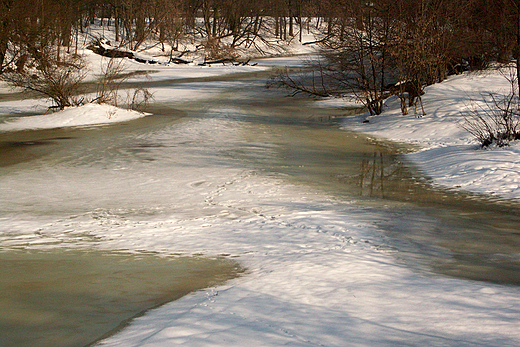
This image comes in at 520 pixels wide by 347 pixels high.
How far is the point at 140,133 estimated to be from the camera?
55.9 feet

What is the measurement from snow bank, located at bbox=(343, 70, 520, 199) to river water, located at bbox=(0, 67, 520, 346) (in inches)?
24.4

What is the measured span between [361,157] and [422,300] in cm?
868

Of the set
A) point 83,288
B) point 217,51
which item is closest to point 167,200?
point 83,288

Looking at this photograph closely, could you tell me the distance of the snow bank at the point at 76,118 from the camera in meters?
18.9

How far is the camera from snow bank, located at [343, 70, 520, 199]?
1071cm

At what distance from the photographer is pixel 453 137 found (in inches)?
628

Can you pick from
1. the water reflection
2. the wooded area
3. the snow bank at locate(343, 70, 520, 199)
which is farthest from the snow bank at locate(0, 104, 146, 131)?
the water reflection

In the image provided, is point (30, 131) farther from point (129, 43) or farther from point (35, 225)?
point (129, 43)

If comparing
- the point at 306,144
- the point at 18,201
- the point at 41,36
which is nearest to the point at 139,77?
the point at 41,36

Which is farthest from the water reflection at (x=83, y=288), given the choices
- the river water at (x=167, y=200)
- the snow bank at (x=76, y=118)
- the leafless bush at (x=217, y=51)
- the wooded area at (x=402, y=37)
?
the leafless bush at (x=217, y=51)

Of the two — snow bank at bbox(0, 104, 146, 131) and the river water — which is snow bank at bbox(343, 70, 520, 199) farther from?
snow bank at bbox(0, 104, 146, 131)

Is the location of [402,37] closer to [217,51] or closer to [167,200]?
[167,200]

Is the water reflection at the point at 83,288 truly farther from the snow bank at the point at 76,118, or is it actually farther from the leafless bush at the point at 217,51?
the leafless bush at the point at 217,51

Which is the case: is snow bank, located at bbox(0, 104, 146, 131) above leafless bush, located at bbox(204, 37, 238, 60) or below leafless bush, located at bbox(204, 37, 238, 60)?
A: below
